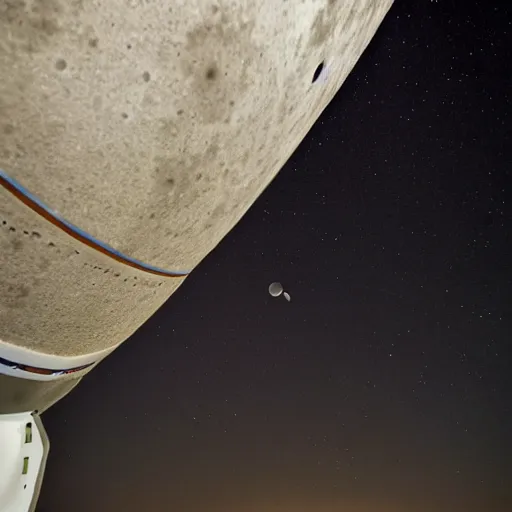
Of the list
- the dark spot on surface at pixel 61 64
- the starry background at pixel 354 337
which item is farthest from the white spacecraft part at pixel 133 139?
the starry background at pixel 354 337

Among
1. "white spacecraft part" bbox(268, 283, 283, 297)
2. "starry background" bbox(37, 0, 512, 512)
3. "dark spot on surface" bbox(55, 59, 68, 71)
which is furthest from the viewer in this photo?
"white spacecraft part" bbox(268, 283, 283, 297)

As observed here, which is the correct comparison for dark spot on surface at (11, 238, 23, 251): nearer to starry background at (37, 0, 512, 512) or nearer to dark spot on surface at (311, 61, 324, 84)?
dark spot on surface at (311, 61, 324, 84)

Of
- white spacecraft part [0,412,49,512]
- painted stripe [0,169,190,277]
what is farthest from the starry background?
painted stripe [0,169,190,277]

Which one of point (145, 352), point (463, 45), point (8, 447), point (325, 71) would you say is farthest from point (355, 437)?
point (325, 71)

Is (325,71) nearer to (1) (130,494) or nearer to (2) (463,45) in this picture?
(2) (463,45)

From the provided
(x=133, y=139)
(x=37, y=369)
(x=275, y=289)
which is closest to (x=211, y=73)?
(x=133, y=139)

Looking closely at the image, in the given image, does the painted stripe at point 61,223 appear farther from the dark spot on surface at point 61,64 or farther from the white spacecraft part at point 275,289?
the white spacecraft part at point 275,289
